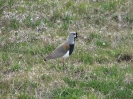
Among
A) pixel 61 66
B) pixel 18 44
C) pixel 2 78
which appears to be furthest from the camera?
pixel 18 44

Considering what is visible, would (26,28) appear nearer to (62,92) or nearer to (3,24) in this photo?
(3,24)

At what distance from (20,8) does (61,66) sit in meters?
3.35

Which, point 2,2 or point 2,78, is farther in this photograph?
point 2,2

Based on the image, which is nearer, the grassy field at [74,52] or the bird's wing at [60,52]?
the grassy field at [74,52]

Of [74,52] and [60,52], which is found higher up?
[60,52]

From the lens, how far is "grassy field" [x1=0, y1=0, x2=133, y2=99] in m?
6.77

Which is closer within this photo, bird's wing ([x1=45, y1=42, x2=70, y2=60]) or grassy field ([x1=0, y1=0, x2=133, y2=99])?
grassy field ([x1=0, y1=0, x2=133, y2=99])

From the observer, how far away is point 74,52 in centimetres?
842

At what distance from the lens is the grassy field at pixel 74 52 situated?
22.2ft

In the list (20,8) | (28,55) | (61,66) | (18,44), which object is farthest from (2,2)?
(61,66)

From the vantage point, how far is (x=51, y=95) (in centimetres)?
A: 655

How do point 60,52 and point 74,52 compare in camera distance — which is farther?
point 74,52

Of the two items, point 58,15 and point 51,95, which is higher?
point 58,15

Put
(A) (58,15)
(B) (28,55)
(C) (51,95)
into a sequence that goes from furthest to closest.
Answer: (A) (58,15), (B) (28,55), (C) (51,95)
